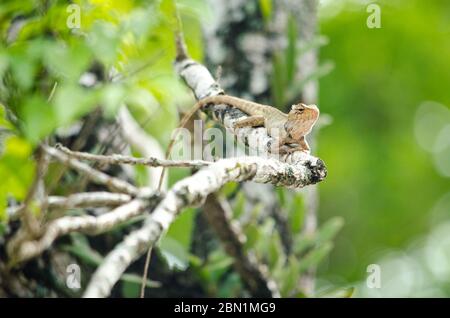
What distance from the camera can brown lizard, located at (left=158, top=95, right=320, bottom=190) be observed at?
270 cm

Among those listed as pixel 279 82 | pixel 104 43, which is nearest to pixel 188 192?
pixel 104 43

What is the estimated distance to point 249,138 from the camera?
8.66ft

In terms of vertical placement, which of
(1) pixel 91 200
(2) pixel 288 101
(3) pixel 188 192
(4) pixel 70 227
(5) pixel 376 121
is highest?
(5) pixel 376 121

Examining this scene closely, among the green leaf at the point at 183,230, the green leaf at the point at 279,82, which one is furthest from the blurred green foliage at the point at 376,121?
the green leaf at the point at 183,230

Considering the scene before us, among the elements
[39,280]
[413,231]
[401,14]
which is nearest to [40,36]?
[39,280]

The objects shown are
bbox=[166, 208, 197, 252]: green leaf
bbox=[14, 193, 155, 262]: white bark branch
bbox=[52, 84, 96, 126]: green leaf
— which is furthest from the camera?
bbox=[166, 208, 197, 252]: green leaf

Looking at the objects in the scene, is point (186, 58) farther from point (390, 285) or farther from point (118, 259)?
point (390, 285)

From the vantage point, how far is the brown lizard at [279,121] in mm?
2697

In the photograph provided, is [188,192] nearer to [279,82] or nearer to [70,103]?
[70,103]

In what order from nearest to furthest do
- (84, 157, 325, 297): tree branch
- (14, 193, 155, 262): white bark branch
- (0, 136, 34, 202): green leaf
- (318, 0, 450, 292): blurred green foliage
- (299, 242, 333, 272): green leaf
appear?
(84, 157, 325, 297): tree branch, (14, 193, 155, 262): white bark branch, (0, 136, 34, 202): green leaf, (299, 242, 333, 272): green leaf, (318, 0, 450, 292): blurred green foliage

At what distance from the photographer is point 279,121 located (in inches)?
117

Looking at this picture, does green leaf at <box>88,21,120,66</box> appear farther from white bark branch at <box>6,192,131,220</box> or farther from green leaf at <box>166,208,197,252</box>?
green leaf at <box>166,208,197,252</box>

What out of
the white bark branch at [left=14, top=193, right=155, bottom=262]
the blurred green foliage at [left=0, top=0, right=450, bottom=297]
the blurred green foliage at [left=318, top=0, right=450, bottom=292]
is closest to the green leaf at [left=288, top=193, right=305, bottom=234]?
the blurred green foliage at [left=0, top=0, right=450, bottom=297]

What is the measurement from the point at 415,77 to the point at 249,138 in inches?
217
